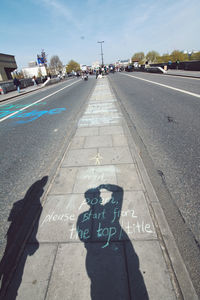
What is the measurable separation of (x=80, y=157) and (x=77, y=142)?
1.04m

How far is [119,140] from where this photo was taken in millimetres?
4895

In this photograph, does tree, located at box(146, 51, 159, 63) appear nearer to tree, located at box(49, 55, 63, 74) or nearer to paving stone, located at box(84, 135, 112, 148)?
tree, located at box(49, 55, 63, 74)

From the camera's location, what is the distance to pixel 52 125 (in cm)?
707

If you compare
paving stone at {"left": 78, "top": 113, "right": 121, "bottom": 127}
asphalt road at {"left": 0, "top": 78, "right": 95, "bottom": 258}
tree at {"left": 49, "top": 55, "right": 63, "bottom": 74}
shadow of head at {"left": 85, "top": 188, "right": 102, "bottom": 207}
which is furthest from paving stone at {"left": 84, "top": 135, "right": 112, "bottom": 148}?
tree at {"left": 49, "top": 55, "right": 63, "bottom": 74}

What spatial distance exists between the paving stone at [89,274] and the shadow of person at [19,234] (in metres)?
0.41

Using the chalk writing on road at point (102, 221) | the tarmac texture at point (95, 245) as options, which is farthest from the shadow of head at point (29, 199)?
the chalk writing on road at point (102, 221)

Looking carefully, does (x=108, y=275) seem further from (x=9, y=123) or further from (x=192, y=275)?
(x=9, y=123)

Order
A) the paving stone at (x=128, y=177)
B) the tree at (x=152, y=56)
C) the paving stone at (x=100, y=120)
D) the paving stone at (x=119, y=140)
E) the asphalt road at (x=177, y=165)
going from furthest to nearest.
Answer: the tree at (x=152, y=56), the paving stone at (x=100, y=120), the paving stone at (x=119, y=140), the paving stone at (x=128, y=177), the asphalt road at (x=177, y=165)

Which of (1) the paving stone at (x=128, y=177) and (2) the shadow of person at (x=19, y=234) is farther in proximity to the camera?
(1) the paving stone at (x=128, y=177)

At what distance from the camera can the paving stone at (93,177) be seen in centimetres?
305

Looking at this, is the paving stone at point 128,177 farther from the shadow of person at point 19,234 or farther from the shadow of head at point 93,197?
the shadow of person at point 19,234

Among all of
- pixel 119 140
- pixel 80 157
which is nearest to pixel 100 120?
pixel 119 140

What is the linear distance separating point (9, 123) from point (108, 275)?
8395 mm

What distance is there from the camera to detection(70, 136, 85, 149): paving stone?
476 centimetres
